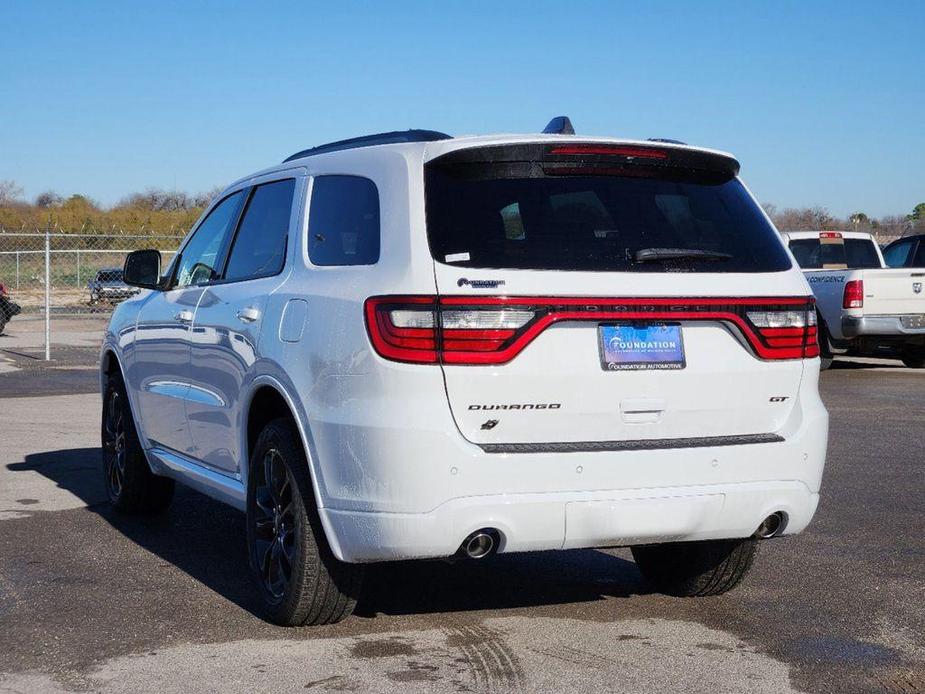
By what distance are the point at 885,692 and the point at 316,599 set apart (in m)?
2.11

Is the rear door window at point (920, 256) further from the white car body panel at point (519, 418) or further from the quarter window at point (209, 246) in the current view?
the white car body panel at point (519, 418)

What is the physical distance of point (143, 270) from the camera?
737cm

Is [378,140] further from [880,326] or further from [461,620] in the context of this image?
[880,326]

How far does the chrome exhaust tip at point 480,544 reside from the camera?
4934 millimetres

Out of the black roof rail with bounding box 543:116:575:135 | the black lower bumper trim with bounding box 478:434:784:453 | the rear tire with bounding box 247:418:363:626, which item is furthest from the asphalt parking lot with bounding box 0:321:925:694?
the black roof rail with bounding box 543:116:575:135

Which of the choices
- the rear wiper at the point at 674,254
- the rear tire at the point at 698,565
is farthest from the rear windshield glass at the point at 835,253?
the rear wiper at the point at 674,254

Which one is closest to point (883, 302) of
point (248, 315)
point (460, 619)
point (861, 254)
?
point (861, 254)

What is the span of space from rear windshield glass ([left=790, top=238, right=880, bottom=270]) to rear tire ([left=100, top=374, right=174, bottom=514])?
13.8 m

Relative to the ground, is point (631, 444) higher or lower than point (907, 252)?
lower

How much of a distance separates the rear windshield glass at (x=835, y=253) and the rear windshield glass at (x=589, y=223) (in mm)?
15219

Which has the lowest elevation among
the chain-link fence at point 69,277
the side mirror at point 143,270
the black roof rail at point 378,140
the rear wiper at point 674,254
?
the chain-link fence at point 69,277

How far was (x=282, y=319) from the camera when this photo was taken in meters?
5.58

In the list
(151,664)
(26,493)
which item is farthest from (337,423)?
(26,493)

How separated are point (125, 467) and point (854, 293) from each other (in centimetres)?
1279
